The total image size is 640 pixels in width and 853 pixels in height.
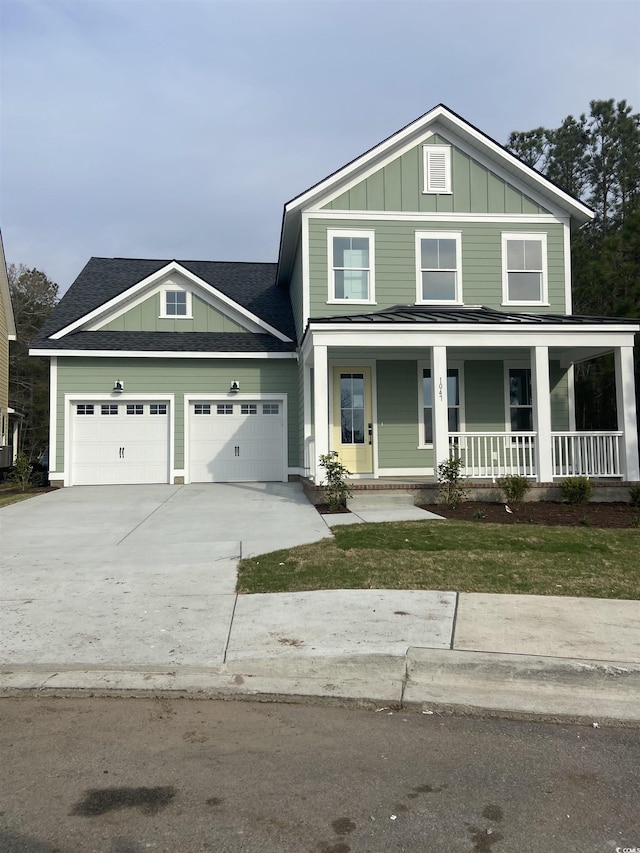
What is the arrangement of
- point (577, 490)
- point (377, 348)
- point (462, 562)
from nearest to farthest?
point (462, 562), point (577, 490), point (377, 348)

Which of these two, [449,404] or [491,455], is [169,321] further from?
[491,455]

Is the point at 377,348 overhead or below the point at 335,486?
overhead

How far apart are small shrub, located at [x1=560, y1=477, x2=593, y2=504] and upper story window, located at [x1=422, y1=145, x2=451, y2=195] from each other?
7.48 meters

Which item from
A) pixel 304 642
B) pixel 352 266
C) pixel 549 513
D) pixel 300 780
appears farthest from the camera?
pixel 352 266

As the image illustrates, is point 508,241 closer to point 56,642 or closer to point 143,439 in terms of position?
point 143,439

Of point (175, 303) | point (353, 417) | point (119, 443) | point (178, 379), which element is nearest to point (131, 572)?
point (353, 417)

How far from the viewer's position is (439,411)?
12.2 metres

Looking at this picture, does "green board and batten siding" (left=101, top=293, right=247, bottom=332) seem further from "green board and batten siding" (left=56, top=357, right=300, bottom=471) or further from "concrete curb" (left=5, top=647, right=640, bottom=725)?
"concrete curb" (left=5, top=647, right=640, bottom=725)

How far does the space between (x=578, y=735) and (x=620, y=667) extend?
34.0 inches

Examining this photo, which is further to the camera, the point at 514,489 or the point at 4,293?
the point at 4,293

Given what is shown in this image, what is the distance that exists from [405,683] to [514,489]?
24.8 feet

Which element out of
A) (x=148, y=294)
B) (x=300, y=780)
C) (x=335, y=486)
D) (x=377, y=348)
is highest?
(x=148, y=294)

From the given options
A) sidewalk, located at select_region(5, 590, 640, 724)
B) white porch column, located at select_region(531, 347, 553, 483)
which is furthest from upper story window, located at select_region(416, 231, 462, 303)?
sidewalk, located at select_region(5, 590, 640, 724)

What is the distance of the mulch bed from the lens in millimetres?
9820
